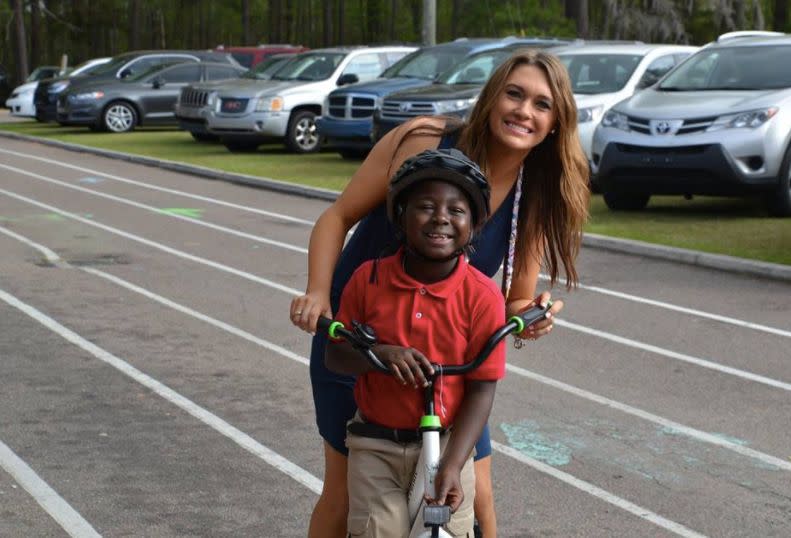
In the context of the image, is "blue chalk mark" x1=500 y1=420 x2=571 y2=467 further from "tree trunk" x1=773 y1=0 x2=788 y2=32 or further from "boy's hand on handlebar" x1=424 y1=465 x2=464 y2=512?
"tree trunk" x1=773 y1=0 x2=788 y2=32

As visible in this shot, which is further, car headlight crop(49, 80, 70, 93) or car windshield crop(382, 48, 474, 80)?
car headlight crop(49, 80, 70, 93)

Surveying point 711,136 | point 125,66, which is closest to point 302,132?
point 125,66

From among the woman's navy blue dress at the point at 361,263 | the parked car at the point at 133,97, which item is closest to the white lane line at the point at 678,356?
the woman's navy blue dress at the point at 361,263

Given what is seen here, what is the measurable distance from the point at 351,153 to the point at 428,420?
70.2 feet

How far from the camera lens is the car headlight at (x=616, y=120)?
15661 mm

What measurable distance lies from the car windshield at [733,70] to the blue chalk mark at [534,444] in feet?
30.7

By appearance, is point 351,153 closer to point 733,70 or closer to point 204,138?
point 204,138

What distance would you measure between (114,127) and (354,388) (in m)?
29.1

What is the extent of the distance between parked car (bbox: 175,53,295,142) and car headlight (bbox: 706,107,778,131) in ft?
45.0

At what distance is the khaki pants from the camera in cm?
348

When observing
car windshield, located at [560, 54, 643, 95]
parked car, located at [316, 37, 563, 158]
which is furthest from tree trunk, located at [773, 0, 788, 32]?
car windshield, located at [560, 54, 643, 95]

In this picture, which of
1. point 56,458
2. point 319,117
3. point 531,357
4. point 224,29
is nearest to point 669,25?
point 319,117

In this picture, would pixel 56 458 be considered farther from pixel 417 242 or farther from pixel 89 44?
pixel 89 44

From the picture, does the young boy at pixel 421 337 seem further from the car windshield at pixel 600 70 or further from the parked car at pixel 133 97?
the parked car at pixel 133 97
